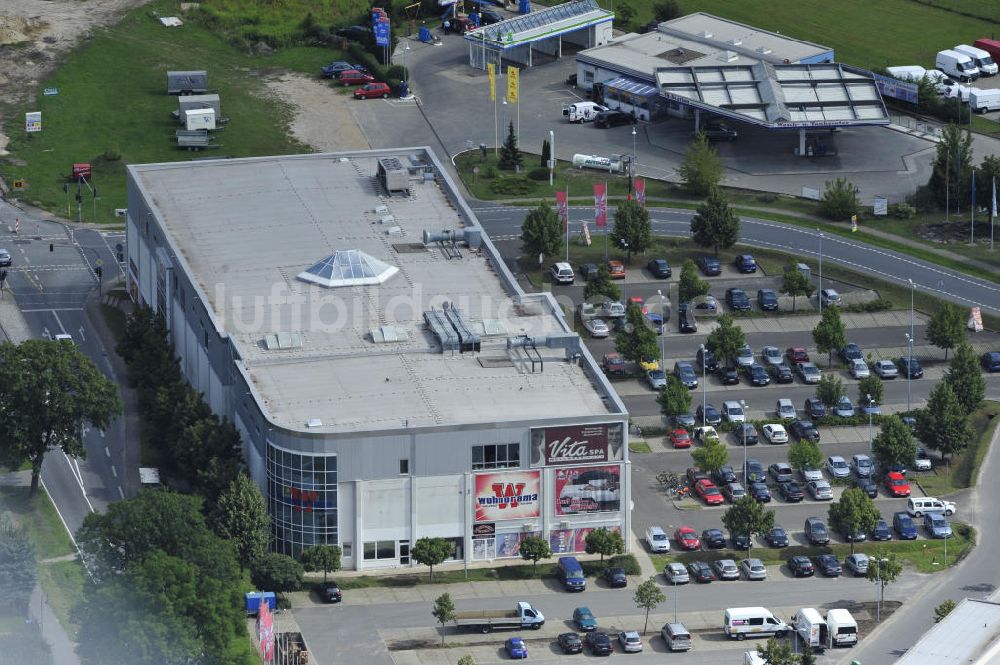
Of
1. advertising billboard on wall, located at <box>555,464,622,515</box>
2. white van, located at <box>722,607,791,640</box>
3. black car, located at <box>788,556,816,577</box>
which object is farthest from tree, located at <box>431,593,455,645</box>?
black car, located at <box>788,556,816,577</box>

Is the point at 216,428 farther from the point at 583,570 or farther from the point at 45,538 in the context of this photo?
the point at 583,570

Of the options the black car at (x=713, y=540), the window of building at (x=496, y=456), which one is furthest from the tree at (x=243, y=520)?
the black car at (x=713, y=540)

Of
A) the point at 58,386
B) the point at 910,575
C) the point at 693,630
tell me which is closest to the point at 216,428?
the point at 58,386

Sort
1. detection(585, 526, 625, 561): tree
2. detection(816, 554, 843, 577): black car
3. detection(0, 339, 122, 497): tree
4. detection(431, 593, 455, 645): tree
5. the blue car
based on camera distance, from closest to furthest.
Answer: the blue car
detection(431, 593, 455, 645): tree
detection(585, 526, 625, 561): tree
detection(816, 554, 843, 577): black car
detection(0, 339, 122, 497): tree

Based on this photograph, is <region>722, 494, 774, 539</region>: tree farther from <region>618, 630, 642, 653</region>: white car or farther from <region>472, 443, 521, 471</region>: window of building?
<region>472, 443, 521, 471</region>: window of building

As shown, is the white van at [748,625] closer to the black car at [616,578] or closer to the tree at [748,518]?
the black car at [616,578]

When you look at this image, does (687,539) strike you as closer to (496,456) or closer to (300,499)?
(496,456)

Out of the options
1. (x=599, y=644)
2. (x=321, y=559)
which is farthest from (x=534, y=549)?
(x=321, y=559)
